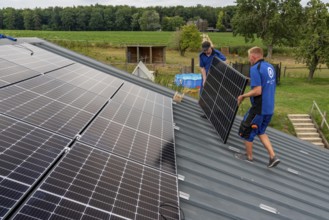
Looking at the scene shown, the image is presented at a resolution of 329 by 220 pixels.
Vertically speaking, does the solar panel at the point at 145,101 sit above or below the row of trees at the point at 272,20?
below

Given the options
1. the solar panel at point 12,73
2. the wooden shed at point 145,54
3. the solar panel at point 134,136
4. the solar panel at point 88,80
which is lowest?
the wooden shed at point 145,54

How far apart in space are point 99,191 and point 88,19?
132 meters

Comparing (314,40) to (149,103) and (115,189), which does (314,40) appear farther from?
(115,189)

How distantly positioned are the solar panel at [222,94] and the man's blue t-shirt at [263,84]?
390 millimetres

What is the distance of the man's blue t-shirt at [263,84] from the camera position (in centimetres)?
664

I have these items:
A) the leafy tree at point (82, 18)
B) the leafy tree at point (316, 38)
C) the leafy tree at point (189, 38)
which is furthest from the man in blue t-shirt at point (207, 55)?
the leafy tree at point (82, 18)

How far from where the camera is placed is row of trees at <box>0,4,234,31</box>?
12250 centimetres

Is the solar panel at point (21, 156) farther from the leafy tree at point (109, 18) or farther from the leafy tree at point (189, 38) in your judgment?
the leafy tree at point (109, 18)

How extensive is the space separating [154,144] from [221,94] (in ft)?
10.7

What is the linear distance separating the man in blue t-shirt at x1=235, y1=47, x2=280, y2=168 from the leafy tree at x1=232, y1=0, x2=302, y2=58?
51.6 m

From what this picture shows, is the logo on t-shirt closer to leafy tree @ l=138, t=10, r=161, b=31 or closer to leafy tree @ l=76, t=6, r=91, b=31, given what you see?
leafy tree @ l=76, t=6, r=91, b=31

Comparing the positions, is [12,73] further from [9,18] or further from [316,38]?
[9,18]

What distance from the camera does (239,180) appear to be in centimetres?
656

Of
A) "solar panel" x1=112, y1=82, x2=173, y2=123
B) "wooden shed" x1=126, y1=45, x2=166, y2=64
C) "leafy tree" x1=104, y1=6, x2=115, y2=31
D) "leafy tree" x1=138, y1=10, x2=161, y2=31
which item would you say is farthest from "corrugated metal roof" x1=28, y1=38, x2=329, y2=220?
"leafy tree" x1=104, y1=6, x2=115, y2=31
